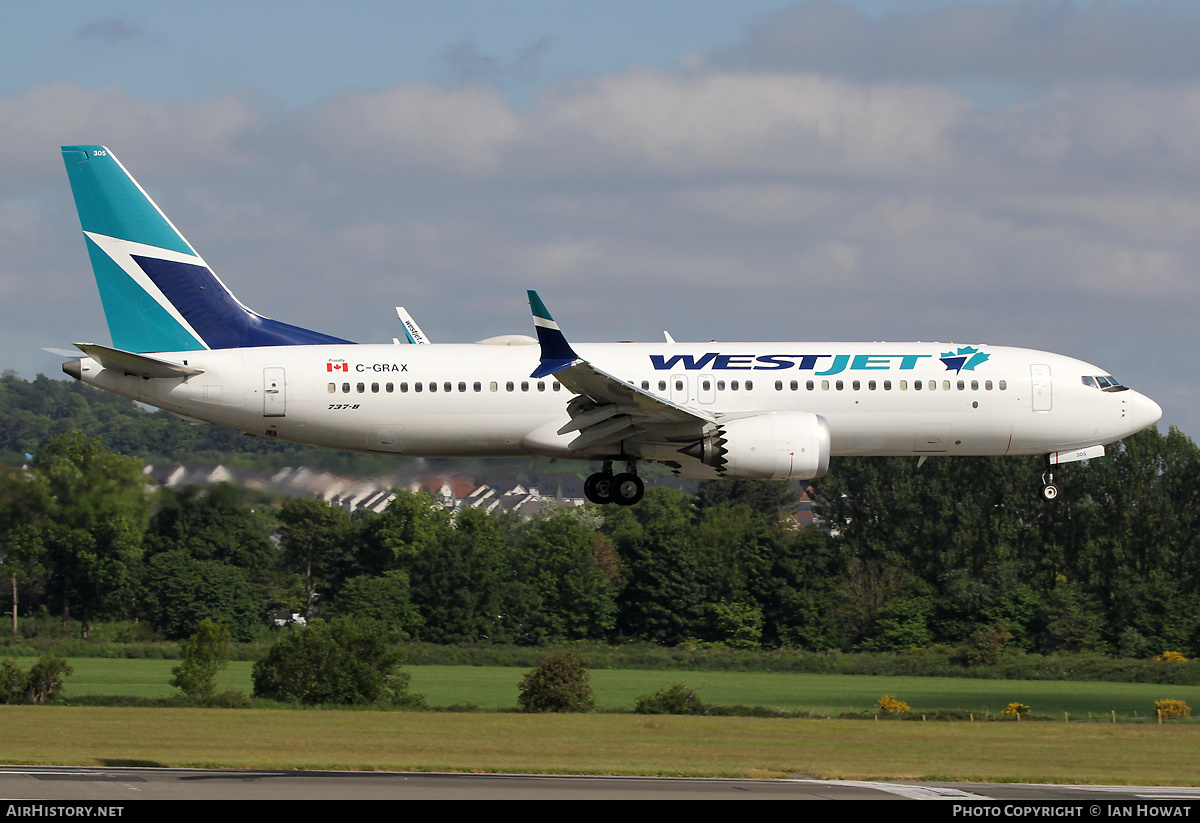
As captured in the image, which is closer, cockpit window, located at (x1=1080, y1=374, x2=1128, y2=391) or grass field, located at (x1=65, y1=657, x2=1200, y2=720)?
cockpit window, located at (x1=1080, y1=374, x2=1128, y2=391)

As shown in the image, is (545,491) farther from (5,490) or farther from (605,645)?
(605,645)

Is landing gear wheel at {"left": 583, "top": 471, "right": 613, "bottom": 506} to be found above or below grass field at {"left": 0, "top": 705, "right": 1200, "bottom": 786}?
above

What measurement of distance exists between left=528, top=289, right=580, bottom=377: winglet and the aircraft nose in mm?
16551

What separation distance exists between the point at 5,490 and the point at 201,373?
13862mm

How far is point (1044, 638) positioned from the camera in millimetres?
95625

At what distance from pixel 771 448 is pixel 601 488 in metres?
4.96

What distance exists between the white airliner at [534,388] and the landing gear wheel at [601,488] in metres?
0.06

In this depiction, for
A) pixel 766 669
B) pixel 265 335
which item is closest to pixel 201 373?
pixel 265 335

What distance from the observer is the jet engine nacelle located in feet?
121

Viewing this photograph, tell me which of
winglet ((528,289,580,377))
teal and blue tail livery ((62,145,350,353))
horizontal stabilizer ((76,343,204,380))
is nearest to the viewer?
winglet ((528,289,580,377))

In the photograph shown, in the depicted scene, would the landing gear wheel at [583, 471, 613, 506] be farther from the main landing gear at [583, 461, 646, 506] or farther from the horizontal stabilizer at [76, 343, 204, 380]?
the horizontal stabilizer at [76, 343, 204, 380]

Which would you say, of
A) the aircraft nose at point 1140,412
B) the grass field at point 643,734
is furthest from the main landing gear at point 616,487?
the aircraft nose at point 1140,412

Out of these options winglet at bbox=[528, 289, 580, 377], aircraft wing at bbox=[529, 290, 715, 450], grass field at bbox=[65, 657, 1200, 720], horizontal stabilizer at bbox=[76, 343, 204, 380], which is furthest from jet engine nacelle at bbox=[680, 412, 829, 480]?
grass field at bbox=[65, 657, 1200, 720]
